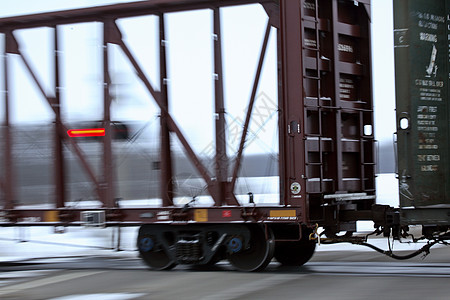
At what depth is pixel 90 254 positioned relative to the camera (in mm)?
15438

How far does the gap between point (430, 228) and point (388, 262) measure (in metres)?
1.97

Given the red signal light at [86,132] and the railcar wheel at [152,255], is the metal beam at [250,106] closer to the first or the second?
the railcar wheel at [152,255]

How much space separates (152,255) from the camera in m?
12.0

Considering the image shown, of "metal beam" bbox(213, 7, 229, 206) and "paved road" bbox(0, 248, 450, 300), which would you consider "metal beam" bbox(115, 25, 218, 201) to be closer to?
"metal beam" bbox(213, 7, 229, 206)

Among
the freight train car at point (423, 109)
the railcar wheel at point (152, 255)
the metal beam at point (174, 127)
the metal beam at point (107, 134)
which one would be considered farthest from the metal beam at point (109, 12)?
the railcar wheel at point (152, 255)

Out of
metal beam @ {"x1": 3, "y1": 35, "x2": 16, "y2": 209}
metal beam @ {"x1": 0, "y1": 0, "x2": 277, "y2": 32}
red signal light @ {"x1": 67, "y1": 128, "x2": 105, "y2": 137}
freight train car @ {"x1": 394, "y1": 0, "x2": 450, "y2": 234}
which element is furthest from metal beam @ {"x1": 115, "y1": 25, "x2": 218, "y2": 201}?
freight train car @ {"x1": 394, "y1": 0, "x2": 450, "y2": 234}

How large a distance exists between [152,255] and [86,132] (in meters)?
2.25

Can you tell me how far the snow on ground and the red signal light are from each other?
4.15ft

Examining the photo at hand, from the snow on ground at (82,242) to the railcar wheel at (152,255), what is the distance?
1.94 ft

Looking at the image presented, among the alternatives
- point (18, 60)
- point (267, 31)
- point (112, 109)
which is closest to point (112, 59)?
point (112, 109)

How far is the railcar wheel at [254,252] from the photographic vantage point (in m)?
11.1

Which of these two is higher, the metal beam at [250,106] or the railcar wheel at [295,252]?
the metal beam at [250,106]

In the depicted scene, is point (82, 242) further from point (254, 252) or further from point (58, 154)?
point (254, 252)

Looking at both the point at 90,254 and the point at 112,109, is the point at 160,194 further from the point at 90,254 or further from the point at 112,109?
the point at 90,254
